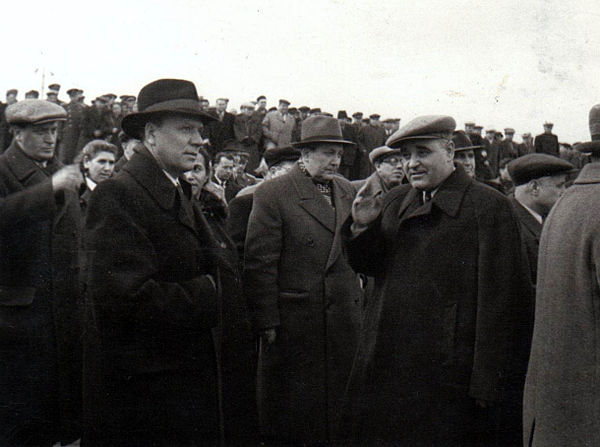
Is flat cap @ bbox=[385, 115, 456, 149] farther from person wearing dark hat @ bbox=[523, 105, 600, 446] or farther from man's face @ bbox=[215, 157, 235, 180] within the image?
man's face @ bbox=[215, 157, 235, 180]

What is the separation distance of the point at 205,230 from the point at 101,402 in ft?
3.03

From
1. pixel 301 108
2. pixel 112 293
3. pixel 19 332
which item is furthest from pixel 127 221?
pixel 301 108

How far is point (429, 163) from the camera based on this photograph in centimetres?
399

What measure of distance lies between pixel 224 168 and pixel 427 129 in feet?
16.5

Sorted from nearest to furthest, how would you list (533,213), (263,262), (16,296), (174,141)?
1. (174,141)
2. (16,296)
3. (533,213)
4. (263,262)

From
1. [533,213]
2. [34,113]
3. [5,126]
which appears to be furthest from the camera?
[5,126]

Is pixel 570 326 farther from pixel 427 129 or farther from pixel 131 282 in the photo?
pixel 131 282

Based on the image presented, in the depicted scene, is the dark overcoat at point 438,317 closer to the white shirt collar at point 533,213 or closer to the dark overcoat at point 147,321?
the dark overcoat at point 147,321

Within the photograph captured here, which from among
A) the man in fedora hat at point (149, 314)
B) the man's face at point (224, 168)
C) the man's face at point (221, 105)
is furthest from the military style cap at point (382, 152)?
the man's face at point (221, 105)

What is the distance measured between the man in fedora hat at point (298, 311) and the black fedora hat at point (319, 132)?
46 centimetres

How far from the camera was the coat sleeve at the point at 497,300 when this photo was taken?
3.58m

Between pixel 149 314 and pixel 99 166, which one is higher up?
pixel 99 166

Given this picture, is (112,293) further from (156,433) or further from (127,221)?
(156,433)

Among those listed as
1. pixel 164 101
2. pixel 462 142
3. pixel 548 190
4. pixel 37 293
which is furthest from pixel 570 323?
pixel 37 293
